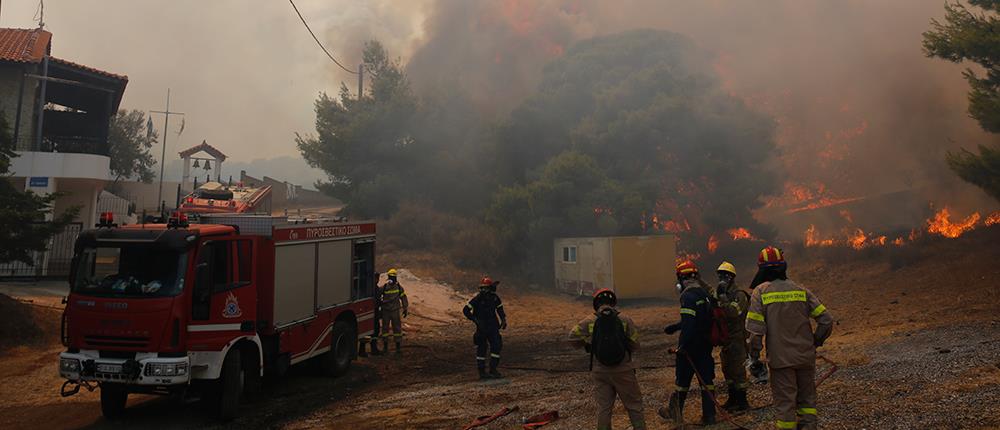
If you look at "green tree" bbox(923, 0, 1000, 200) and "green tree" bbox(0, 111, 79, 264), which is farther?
"green tree" bbox(923, 0, 1000, 200)

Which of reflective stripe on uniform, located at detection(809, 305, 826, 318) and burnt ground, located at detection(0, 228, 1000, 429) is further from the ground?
reflective stripe on uniform, located at detection(809, 305, 826, 318)

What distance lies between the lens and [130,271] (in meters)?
7.09

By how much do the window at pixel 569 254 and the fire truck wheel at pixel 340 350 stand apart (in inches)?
571

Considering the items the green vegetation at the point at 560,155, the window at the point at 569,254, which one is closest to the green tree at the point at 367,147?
the green vegetation at the point at 560,155

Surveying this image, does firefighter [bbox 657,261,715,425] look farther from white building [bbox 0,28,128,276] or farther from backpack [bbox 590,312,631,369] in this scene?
white building [bbox 0,28,128,276]

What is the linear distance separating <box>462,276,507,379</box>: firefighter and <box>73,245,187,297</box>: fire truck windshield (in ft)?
15.1

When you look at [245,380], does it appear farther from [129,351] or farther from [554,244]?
[554,244]

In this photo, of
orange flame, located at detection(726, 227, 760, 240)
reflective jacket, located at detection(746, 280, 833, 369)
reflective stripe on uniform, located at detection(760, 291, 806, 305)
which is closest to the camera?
reflective jacket, located at detection(746, 280, 833, 369)

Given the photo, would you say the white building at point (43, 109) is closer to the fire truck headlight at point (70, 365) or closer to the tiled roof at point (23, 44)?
the tiled roof at point (23, 44)

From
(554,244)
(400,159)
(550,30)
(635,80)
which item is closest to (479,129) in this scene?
(400,159)

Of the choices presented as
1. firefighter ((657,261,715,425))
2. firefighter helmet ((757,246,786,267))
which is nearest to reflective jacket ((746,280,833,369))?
firefighter helmet ((757,246,786,267))

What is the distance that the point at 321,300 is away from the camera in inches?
381

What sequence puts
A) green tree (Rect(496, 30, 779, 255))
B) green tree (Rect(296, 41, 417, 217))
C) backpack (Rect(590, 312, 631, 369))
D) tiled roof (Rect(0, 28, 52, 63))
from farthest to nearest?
1. green tree (Rect(296, 41, 417, 217))
2. green tree (Rect(496, 30, 779, 255))
3. tiled roof (Rect(0, 28, 52, 63))
4. backpack (Rect(590, 312, 631, 369))

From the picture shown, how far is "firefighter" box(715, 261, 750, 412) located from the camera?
6.48 meters
